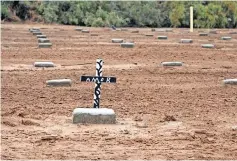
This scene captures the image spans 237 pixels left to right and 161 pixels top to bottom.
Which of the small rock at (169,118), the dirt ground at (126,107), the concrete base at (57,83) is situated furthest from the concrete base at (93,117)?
the concrete base at (57,83)

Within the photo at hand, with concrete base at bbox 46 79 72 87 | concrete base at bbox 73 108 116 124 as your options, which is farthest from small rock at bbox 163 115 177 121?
concrete base at bbox 46 79 72 87

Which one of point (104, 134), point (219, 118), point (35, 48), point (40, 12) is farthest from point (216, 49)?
point (40, 12)

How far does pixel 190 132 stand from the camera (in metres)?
8.73

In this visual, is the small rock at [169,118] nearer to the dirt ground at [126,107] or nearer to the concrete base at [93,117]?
the dirt ground at [126,107]

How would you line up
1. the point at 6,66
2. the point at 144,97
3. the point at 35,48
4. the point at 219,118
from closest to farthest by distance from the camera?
1. the point at 219,118
2. the point at 144,97
3. the point at 6,66
4. the point at 35,48

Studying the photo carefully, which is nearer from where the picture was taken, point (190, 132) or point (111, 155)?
point (111, 155)

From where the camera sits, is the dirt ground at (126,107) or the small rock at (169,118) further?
the small rock at (169,118)

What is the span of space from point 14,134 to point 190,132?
2.19 metres

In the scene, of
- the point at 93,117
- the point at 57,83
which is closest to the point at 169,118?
the point at 93,117

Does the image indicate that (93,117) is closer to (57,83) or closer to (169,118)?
(169,118)

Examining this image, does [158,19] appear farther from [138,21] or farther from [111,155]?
[111,155]

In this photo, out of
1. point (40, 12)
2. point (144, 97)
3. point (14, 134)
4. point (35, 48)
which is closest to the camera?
point (14, 134)

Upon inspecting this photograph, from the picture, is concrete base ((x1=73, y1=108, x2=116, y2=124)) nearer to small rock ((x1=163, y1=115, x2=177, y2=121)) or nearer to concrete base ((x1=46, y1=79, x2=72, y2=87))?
small rock ((x1=163, y1=115, x2=177, y2=121))

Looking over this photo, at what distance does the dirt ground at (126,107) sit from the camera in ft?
25.2
